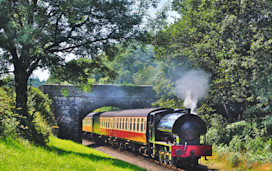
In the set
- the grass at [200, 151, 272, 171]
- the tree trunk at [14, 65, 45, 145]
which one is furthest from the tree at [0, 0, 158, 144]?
the grass at [200, 151, 272, 171]

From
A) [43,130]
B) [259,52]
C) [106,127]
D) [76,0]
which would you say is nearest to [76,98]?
[106,127]

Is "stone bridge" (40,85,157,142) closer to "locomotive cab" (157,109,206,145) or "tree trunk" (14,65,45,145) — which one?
"tree trunk" (14,65,45,145)

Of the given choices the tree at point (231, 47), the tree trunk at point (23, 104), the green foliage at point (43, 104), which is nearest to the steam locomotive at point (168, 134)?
the tree at point (231, 47)

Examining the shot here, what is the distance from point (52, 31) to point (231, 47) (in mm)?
9219

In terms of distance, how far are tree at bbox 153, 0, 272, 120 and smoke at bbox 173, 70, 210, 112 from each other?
0.61 metres

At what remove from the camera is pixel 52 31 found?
1377 cm

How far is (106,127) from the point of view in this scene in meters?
25.0

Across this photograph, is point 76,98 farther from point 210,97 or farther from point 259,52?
point 259,52

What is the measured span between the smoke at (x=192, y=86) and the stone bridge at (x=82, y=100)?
282 inches

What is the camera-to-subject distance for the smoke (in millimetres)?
19734

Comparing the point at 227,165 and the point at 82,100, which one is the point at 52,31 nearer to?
the point at 227,165

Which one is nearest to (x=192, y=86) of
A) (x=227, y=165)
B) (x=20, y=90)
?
(x=227, y=165)

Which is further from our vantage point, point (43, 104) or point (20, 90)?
point (43, 104)

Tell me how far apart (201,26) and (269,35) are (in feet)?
20.0
